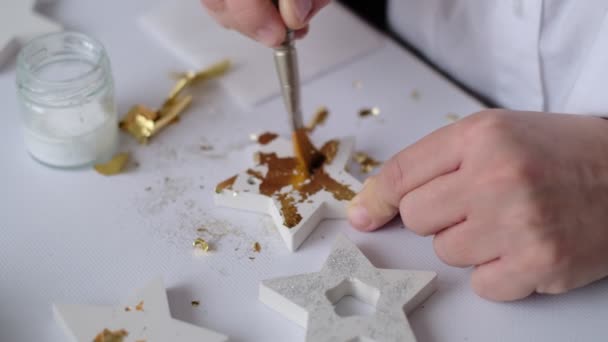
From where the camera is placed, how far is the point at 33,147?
2.75ft

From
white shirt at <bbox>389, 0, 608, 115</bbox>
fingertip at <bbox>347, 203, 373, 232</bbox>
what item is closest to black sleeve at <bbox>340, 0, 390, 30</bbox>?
white shirt at <bbox>389, 0, 608, 115</bbox>

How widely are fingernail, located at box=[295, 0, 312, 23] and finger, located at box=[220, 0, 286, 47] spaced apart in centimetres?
2

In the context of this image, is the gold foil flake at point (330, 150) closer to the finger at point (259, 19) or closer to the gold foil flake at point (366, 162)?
the gold foil flake at point (366, 162)

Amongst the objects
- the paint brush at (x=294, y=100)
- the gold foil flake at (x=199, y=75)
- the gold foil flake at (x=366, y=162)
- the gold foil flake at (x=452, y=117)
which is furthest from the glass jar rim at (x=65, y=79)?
the gold foil flake at (x=452, y=117)

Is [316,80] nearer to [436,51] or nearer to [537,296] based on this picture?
[436,51]

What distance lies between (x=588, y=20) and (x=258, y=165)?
1.38 ft

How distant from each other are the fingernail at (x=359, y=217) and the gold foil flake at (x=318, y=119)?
0.17m

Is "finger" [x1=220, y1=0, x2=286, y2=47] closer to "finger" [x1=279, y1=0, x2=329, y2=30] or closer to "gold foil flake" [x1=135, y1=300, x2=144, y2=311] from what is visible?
"finger" [x1=279, y1=0, x2=329, y2=30]

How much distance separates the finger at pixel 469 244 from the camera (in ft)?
2.21

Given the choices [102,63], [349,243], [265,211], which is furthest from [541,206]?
[102,63]

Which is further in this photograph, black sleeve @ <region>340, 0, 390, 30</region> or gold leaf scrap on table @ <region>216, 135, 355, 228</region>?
black sleeve @ <region>340, 0, 390, 30</region>

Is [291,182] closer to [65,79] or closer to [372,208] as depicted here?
[372,208]

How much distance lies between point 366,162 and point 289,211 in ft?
0.46

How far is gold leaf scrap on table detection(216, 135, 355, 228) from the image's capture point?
0.78m
